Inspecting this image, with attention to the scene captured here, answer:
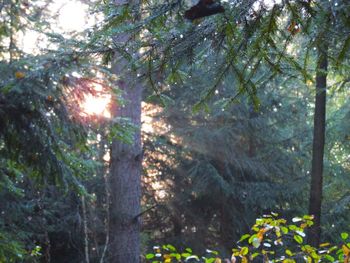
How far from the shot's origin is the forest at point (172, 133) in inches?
107

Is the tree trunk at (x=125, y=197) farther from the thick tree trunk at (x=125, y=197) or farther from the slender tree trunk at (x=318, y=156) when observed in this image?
the slender tree trunk at (x=318, y=156)

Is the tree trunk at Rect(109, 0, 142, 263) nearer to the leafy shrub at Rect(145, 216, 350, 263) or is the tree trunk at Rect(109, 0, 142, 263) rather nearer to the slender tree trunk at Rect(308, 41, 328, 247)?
the slender tree trunk at Rect(308, 41, 328, 247)

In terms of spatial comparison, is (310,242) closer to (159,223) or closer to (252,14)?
(252,14)

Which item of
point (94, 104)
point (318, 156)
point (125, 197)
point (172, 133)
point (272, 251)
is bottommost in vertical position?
point (272, 251)

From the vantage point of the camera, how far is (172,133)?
40.7 ft

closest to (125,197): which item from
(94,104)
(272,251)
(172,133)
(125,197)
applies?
(125,197)

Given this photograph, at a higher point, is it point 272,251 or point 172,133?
point 172,133

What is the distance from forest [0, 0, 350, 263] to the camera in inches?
107

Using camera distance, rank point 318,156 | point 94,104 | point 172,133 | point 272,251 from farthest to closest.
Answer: point 172,133 → point 318,156 → point 94,104 → point 272,251

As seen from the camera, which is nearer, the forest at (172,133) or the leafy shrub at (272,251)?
the forest at (172,133)

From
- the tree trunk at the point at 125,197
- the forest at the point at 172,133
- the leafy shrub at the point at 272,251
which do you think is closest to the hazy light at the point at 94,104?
the forest at the point at 172,133

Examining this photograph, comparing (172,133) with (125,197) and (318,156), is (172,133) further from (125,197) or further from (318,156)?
(318,156)

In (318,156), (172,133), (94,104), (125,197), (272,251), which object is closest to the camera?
(272,251)

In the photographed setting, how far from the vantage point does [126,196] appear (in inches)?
319
